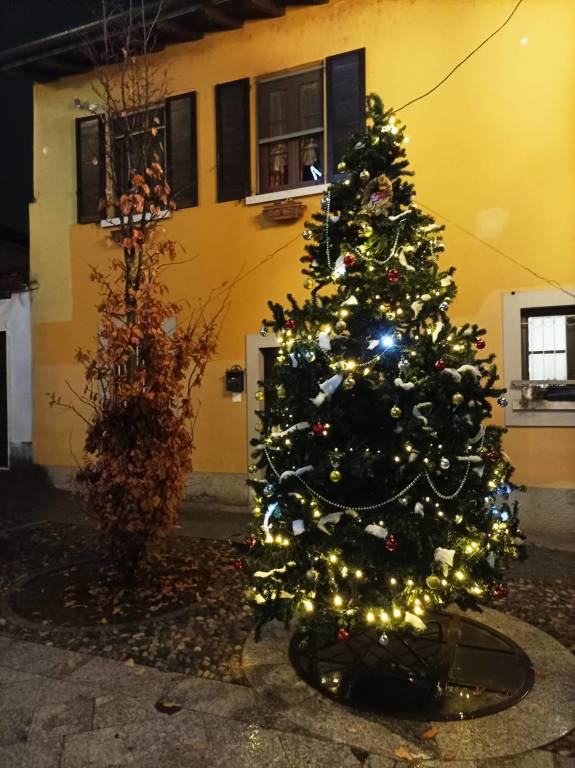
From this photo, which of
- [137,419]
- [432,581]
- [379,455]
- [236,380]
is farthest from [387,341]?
[236,380]

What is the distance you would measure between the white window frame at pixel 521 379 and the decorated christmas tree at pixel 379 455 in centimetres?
316

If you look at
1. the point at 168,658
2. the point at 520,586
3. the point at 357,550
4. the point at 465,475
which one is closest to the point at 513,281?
the point at 520,586

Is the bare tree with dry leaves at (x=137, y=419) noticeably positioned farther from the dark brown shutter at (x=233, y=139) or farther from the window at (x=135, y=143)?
the dark brown shutter at (x=233, y=139)

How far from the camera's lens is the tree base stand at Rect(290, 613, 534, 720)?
10.3 feet

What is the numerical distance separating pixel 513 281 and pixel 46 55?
7108mm

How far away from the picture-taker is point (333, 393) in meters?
3.38

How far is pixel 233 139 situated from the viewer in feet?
26.2

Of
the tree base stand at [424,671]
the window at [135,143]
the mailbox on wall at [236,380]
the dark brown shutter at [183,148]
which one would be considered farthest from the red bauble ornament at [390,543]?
the dark brown shutter at [183,148]

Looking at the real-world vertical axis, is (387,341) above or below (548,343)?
below

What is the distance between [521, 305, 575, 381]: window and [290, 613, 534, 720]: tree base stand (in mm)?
3517

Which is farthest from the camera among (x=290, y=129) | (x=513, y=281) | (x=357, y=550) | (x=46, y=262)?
(x=46, y=262)

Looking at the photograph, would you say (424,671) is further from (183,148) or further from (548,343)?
(183,148)

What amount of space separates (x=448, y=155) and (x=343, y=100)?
153 cm

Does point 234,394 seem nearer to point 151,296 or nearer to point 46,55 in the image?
point 151,296
